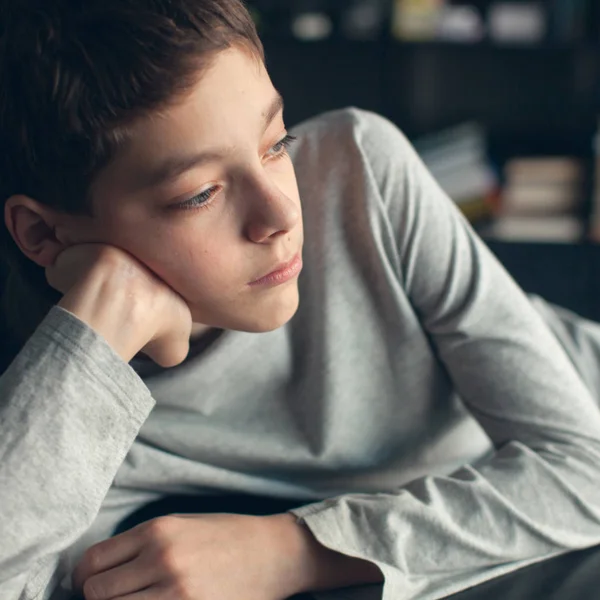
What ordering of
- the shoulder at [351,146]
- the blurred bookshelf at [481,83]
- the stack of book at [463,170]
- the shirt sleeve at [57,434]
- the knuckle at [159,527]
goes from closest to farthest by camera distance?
the shirt sleeve at [57,434] → the knuckle at [159,527] → the shoulder at [351,146] → the stack of book at [463,170] → the blurred bookshelf at [481,83]

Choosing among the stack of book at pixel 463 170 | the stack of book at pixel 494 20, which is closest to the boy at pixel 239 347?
the stack of book at pixel 463 170

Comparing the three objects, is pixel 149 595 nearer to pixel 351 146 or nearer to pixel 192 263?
pixel 192 263

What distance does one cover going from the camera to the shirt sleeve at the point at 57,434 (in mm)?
782

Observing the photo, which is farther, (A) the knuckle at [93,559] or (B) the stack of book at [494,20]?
(B) the stack of book at [494,20]

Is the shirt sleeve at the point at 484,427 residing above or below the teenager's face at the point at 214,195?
below

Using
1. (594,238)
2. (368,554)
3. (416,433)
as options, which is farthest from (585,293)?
(594,238)

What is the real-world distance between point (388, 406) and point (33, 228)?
1.49ft

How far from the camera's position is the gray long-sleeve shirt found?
932mm

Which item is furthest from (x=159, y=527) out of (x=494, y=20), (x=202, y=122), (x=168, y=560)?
(x=494, y=20)

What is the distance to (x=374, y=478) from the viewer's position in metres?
1.12

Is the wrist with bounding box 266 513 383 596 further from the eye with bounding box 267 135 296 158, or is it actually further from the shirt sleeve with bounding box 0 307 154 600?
the eye with bounding box 267 135 296 158

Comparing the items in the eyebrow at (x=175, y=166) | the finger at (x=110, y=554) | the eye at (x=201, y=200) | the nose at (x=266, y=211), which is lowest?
the finger at (x=110, y=554)

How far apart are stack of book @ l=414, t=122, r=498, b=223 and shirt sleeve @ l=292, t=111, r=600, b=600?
65.2 inches

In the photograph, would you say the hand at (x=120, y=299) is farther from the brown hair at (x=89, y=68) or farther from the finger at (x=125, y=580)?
the finger at (x=125, y=580)
